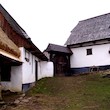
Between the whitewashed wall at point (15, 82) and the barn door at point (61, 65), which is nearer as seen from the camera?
the whitewashed wall at point (15, 82)

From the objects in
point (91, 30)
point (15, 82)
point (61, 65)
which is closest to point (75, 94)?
point (15, 82)

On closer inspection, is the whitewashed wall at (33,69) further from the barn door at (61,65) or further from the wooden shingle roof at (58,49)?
the barn door at (61,65)

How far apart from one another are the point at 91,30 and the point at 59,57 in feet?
16.7

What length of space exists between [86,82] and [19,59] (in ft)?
22.2

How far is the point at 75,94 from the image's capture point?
16.9 meters

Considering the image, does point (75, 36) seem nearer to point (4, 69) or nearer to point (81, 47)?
point (81, 47)

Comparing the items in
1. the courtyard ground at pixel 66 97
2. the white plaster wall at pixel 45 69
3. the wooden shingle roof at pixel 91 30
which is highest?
the wooden shingle roof at pixel 91 30

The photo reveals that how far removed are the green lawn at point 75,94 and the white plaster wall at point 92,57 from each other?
6.15 m

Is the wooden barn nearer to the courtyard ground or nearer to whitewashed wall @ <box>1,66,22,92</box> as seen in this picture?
the courtyard ground

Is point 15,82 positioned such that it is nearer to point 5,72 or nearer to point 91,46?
point 5,72

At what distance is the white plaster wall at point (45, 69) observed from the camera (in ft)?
87.0

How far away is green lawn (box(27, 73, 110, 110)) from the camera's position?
44.2ft

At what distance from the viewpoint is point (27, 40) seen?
17828mm

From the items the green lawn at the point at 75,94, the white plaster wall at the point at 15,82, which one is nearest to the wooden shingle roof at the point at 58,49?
the green lawn at the point at 75,94
